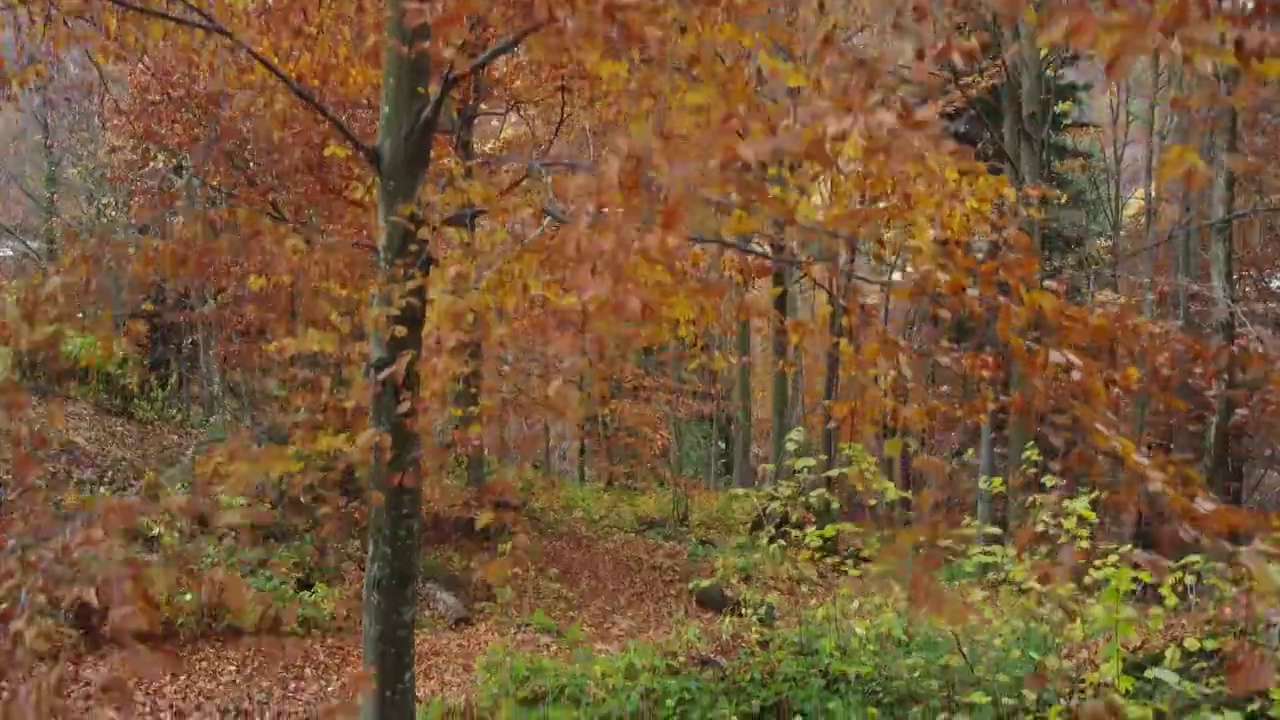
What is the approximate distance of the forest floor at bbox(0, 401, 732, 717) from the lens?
544cm

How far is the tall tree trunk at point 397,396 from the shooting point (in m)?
3.66

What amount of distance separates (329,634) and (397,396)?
22.0 feet

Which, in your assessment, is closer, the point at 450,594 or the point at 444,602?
the point at 444,602

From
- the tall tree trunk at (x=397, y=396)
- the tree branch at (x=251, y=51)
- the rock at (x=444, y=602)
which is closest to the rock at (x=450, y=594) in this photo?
the rock at (x=444, y=602)

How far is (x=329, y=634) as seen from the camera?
9305 mm

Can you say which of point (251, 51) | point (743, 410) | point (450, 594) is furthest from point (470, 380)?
point (743, 410)

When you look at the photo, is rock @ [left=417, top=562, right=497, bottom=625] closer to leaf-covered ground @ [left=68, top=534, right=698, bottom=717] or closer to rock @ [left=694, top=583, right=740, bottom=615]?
leaf-covered ground @ [left=68, top=534, right=698, bottom=717]

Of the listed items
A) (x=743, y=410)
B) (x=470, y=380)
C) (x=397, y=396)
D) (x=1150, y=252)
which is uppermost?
(x=1150, y=252)

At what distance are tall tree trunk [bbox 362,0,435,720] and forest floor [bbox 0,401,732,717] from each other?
22 centimetres

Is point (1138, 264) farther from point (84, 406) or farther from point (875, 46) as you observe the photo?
point (84, 406)

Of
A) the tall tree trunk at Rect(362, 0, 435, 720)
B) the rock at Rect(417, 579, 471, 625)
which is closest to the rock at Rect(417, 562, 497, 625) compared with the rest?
the rock at Rect(417, 579, 471, 625)

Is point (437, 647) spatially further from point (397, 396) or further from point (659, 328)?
point (659, 328)

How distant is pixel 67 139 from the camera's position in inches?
782

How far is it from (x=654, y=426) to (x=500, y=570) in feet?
55.3
